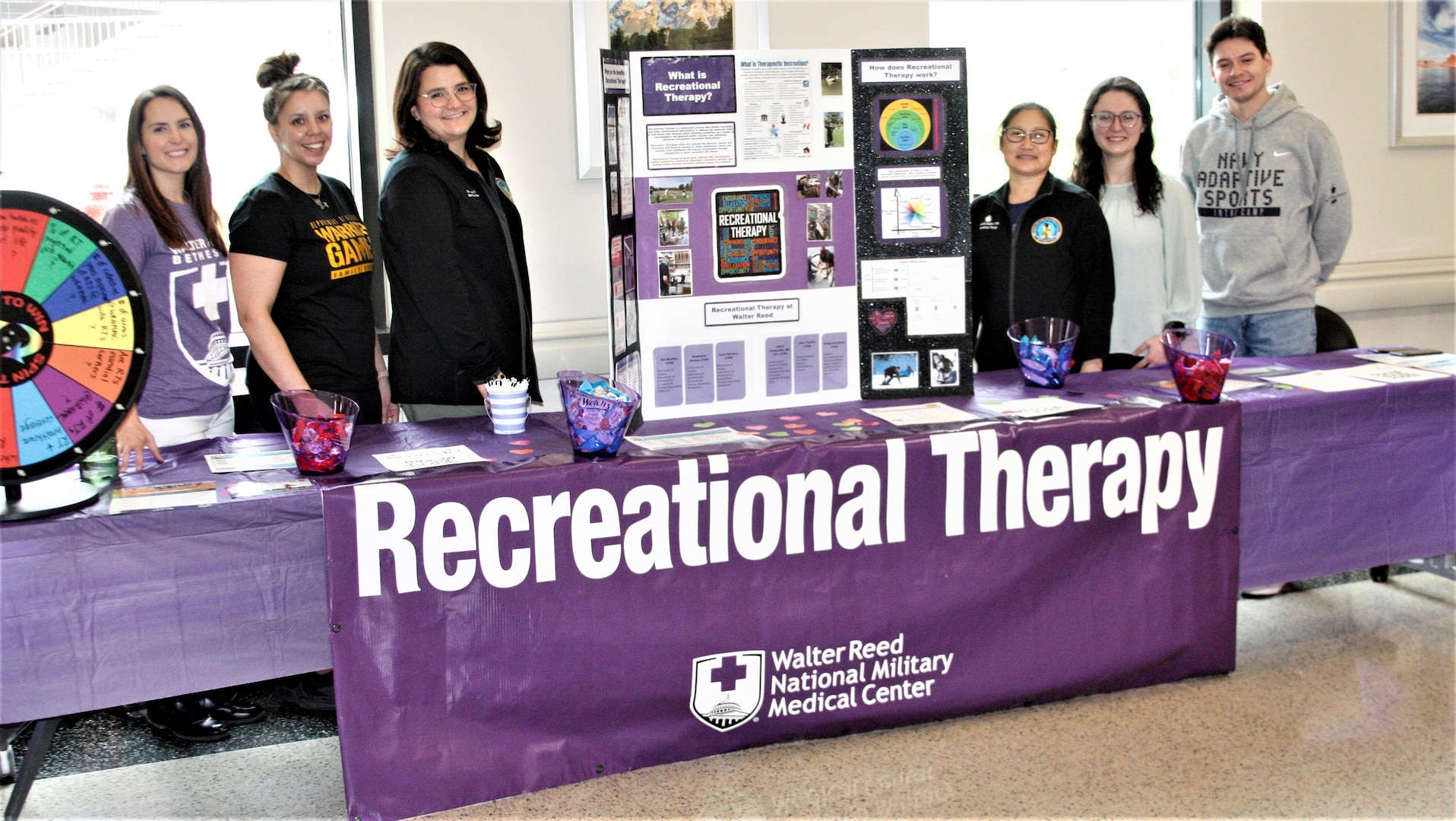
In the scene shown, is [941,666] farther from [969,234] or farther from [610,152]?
[610,152]

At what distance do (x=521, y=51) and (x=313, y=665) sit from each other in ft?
7.09

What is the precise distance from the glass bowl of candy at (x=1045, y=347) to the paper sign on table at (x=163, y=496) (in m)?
1.85

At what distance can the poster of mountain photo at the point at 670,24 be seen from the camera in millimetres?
3746

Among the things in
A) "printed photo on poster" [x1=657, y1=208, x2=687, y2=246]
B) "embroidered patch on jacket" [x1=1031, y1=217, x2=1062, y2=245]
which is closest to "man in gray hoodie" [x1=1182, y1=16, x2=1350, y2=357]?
"embroidered patch on jacket" [x1=1031, y1=217, x2=1062, y2=245]

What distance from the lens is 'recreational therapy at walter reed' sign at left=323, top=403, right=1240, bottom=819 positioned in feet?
7.10

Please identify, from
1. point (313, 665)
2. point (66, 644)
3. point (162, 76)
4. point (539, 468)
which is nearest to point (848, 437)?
point (539, 468)

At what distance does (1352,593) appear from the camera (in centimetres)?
344

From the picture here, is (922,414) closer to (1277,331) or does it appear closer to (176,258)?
(1277,331)

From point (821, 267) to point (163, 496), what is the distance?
1463mm

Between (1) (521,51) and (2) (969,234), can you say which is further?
(1) (521,51)

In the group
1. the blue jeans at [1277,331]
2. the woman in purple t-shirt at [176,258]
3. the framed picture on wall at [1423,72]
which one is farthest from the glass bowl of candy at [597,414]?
the framed picture on wall at [1423,72]

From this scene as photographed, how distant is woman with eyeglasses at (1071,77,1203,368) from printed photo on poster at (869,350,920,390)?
0.78 meters

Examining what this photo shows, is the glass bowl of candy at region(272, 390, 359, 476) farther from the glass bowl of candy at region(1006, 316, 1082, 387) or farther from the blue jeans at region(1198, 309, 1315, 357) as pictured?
the blue jeans at region(1198, 309, 1315, 357)

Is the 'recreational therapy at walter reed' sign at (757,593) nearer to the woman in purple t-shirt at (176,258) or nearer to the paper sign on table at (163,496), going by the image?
the paper sign on table at (163,496)
